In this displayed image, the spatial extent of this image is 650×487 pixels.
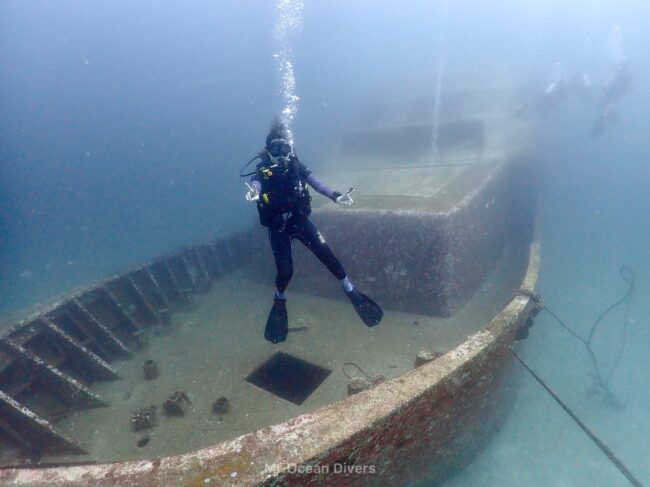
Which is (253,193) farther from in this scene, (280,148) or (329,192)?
(329,192)

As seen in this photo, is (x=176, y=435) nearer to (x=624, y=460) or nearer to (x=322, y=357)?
(x=322, y=357)

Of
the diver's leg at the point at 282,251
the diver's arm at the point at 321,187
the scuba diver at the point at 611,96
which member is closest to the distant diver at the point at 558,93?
the scuba diver at the point at 611,96

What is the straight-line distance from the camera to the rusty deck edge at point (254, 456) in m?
2.33

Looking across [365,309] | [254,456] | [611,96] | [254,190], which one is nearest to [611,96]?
[611,96]

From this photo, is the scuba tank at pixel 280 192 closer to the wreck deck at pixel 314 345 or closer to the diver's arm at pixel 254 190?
the diver's arm at pixel 254 190

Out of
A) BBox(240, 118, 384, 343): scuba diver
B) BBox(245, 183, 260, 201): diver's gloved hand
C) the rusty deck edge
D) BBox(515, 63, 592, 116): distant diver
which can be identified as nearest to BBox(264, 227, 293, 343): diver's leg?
BBox(240, 118, 384, 343): scuba diver

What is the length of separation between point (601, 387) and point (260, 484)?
745 centimetres

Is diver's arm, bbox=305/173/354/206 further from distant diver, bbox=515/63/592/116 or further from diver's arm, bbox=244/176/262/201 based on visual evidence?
distant diver, bbox=515/63/592/116

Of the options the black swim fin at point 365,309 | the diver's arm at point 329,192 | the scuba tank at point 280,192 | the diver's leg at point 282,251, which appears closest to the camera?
the scuba tank at point 280,192

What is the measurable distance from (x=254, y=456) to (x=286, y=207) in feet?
9.12

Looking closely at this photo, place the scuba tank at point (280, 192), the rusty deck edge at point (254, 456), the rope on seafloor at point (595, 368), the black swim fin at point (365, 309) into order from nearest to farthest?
the rusty deck edge at point (254, 456) → the rope on seafloor at point (595, 368) → the scuba tank at point (280, 192) → the black swim fin at point (365, 309)

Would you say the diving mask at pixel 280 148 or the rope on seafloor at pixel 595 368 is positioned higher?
the diving mask at pixel 280 148

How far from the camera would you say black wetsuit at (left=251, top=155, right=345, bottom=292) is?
173 inches

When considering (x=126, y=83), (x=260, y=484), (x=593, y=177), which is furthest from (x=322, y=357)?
(x=126, y=83)
